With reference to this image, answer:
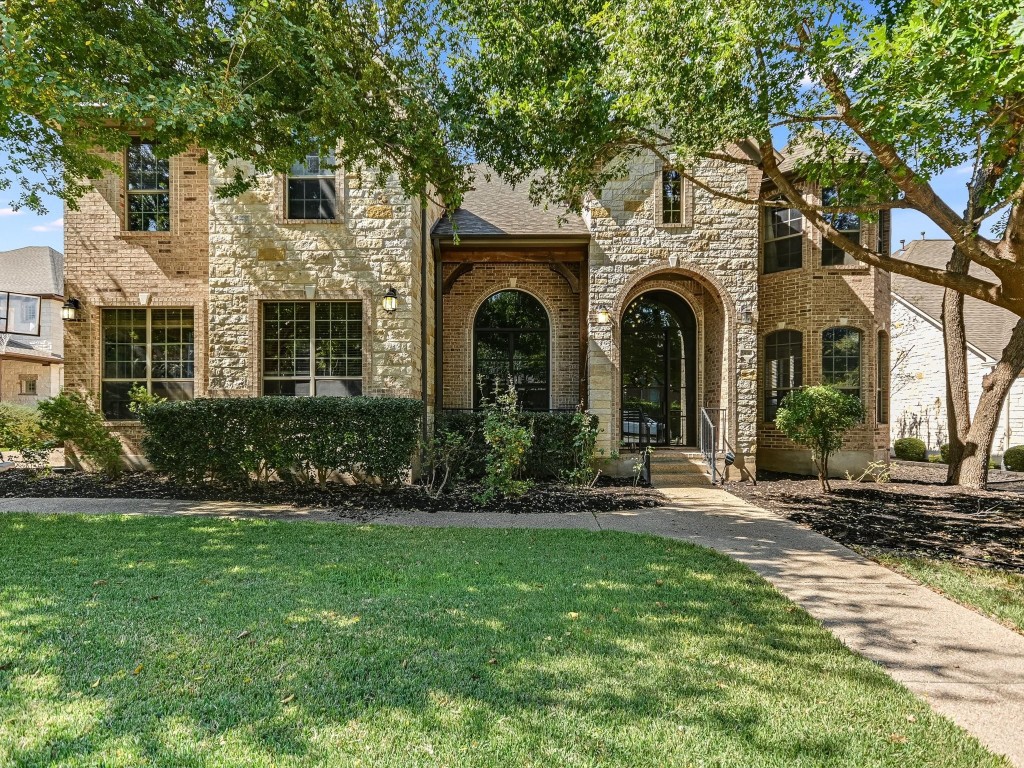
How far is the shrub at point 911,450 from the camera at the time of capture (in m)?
13.7

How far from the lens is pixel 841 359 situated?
32.7 ft

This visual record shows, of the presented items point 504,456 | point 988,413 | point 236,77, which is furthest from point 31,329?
point 988,413

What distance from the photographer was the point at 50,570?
13.3ft

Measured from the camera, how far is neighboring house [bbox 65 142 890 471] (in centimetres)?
869

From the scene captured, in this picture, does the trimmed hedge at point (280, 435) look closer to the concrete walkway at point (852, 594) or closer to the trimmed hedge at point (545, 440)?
the concrete walkway at point (852, 594)

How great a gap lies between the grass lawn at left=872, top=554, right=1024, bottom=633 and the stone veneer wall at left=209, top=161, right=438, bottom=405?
22.8 ft

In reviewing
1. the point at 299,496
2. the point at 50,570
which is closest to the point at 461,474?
the point at 299,496

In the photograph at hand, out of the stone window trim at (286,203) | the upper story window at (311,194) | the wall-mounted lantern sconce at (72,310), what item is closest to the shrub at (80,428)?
the wall-mounted lantern sconce at (72,310)

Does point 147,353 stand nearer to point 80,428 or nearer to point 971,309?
point 80,428

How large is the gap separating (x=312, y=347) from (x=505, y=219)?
4.63 m

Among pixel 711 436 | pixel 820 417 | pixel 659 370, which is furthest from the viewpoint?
pixel 659 370

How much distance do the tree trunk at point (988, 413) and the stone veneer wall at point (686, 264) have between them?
353 cm

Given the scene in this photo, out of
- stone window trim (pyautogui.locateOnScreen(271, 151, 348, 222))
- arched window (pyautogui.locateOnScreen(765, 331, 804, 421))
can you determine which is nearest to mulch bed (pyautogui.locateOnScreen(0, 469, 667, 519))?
arched window (pyautogui.locateOnScreen(765, 331, 804, 421))

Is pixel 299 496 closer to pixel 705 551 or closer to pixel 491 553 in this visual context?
pixel 491 553
